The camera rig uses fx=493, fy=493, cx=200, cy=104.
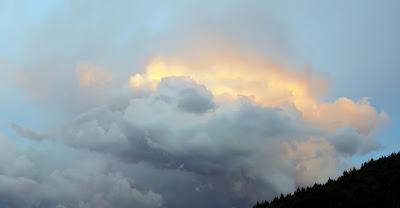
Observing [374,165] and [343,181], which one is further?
[374,165]

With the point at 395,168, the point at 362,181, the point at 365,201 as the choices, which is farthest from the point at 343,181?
the point at 365,201

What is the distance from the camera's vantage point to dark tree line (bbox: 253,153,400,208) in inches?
876

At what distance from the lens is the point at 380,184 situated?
78.2 ft

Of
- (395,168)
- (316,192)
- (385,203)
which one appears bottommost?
(385,203)

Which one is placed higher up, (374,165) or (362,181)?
(374,165)

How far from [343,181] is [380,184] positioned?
9.37 ft

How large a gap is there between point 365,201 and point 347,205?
828 mm

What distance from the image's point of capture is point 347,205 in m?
22.4

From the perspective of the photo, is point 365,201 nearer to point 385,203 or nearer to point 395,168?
point 385,203

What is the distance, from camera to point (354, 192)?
23.3 metres

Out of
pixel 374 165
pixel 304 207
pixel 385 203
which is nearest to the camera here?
pixel 385 203

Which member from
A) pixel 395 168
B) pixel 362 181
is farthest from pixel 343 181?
pixel 395 168

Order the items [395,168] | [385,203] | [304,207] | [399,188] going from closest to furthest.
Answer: [385,203] → [399,188] → [304,207] → [395,168]

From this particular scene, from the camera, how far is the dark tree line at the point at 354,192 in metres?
22.2
